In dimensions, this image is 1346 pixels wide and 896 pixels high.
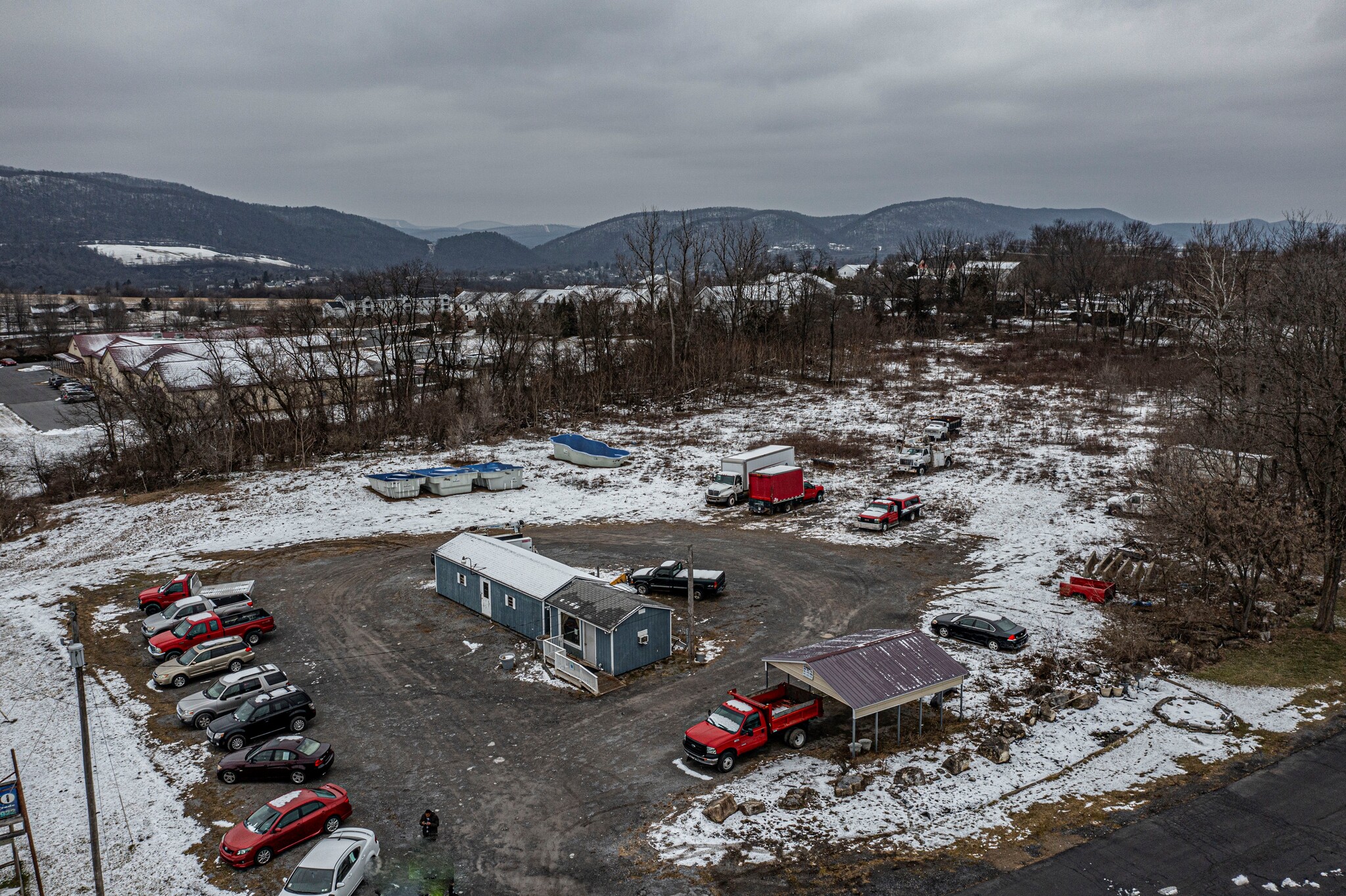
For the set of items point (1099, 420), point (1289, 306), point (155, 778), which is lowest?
point (155, 778)

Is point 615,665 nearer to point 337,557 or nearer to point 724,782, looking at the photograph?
point 724,782

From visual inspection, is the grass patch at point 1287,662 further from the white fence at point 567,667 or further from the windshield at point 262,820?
the windshield at point 262,820

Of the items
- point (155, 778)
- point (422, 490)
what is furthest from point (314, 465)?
point (155, 778)

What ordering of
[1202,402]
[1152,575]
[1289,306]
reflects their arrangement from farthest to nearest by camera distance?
[1202,402] → [1152,575] → [1289,306]

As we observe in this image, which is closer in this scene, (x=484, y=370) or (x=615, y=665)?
(x=615, y=665)

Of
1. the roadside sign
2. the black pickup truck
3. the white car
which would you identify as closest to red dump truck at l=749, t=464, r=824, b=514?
the black pickup truck

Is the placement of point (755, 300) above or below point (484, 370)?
above
